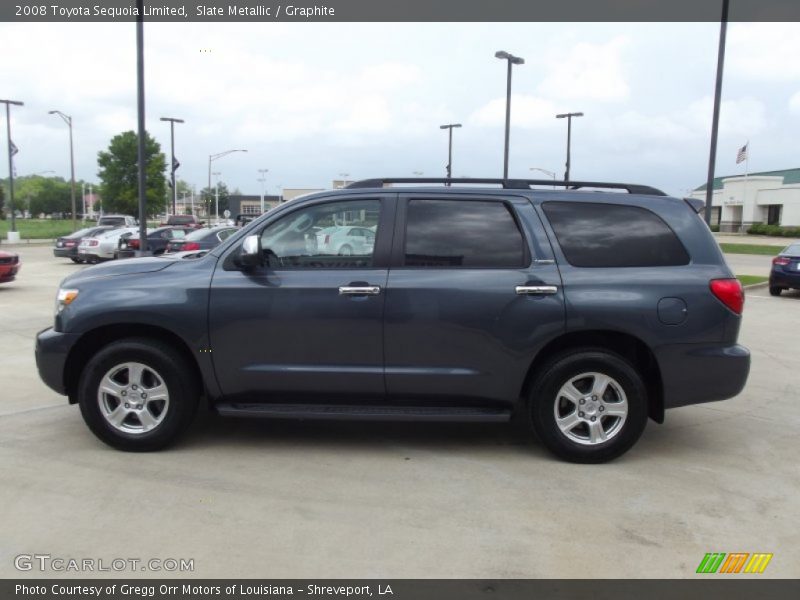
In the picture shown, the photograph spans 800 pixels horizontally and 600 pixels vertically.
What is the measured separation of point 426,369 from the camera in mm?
4617

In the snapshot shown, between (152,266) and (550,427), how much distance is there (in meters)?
3.03

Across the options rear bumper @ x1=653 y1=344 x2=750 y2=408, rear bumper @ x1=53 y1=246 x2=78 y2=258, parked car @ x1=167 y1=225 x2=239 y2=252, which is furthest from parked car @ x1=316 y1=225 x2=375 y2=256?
rear bumper @ x1=53 y1=246 x2=78 y2=258

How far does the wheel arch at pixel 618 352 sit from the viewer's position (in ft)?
15.5

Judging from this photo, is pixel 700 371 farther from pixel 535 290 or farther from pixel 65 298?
pixel 65 298

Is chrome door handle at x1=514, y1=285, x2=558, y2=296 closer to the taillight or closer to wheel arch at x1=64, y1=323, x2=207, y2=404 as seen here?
the taillight

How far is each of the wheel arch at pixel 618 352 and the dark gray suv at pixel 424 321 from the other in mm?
16

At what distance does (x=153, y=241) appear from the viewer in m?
22.3

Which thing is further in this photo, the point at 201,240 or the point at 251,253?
the point at 201,240

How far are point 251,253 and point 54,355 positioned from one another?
5.22ft

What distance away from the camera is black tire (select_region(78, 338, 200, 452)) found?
4.68 meters

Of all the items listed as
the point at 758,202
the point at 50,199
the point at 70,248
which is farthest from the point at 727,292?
the point at 50,199

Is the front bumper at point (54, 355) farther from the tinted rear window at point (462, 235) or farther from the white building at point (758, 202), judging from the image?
the white building at point (758, 202)

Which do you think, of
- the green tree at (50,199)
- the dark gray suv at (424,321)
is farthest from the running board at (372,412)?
the green tree at (50,199)
